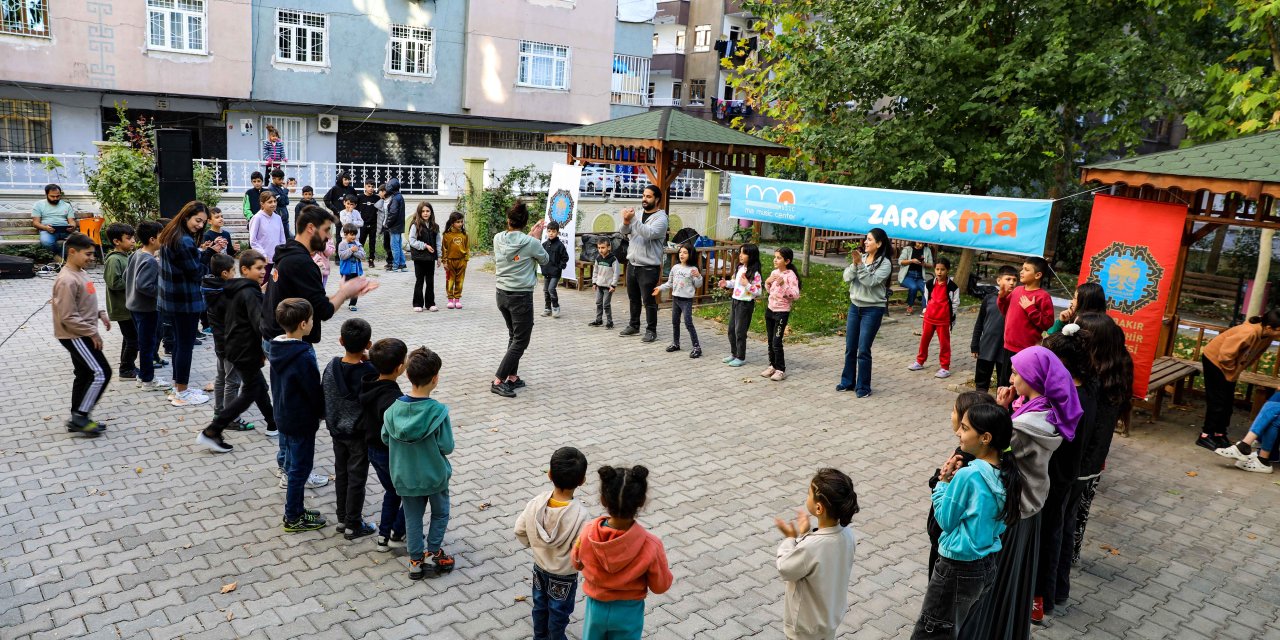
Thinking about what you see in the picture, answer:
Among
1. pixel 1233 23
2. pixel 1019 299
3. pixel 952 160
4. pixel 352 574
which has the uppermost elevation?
pixel 1233 23

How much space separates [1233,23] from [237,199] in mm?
17918

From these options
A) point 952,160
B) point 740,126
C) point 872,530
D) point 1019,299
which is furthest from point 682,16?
point 872,530

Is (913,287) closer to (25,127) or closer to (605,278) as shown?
(605,278)

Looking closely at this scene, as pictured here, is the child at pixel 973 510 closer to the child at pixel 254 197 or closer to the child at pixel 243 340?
the child at pixel 243 340

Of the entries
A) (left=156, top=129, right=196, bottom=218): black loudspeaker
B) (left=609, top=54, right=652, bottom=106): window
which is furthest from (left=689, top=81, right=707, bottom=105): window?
(left=156, top=129, right=196, bottom=218): black loudspeaker

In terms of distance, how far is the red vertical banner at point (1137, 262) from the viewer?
8.33 meters

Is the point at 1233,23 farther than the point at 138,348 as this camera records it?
Yes

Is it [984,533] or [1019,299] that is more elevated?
[1019,299]

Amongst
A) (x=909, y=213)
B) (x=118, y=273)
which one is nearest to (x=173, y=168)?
(x=118, y=273)

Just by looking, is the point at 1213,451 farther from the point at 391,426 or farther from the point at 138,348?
the point at 138,348

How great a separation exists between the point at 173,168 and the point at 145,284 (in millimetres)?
5886

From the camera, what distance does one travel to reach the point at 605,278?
40.6 feet

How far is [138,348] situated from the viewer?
8.83 meters

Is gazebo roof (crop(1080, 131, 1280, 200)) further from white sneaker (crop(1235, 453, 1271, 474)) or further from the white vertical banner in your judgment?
the white vertical banner
